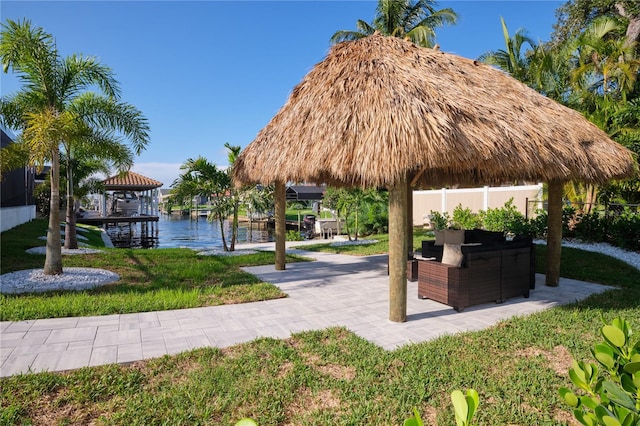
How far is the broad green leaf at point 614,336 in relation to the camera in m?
1.20

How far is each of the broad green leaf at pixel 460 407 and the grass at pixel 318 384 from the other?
2163 millimetres

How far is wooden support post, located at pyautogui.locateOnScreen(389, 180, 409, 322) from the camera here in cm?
489

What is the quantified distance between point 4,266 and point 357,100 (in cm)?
871

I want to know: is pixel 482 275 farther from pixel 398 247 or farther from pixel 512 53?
pixel 512 53

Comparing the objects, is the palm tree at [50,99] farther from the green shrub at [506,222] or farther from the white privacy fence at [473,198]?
the white privacy fence at [473,198]

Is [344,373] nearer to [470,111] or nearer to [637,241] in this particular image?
[470,111]

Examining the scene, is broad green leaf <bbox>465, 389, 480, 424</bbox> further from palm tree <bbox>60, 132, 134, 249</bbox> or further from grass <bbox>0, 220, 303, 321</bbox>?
palm tree <bbox>60, 132, 134, 249</bbox>

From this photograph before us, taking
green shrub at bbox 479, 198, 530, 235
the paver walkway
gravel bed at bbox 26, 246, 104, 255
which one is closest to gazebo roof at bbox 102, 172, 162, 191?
gravel bed at bbox 26, 246, 104, 255

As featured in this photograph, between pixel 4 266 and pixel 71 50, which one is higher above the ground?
pixel 71 50

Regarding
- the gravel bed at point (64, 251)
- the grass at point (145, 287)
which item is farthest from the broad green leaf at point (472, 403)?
the gravel bed at point (64, 251)

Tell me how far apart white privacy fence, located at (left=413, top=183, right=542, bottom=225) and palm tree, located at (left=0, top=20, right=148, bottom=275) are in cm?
1396

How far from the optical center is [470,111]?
5055mm

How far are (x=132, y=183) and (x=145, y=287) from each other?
23711 millimetres

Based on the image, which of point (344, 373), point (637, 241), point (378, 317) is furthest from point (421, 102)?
point (637, 241)
